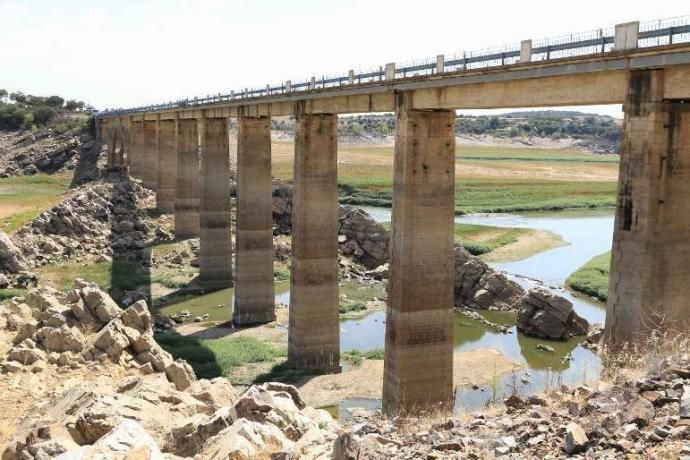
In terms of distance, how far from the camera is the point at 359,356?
32.3m

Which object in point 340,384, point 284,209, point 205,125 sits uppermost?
point 205,125

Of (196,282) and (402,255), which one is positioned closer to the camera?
(402,255)

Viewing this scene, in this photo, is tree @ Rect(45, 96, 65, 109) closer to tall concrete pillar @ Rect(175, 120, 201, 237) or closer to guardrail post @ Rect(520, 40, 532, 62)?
tall concrete pillar @ Rect(175, 120, 201, 237)

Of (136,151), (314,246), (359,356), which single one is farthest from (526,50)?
(136,151)

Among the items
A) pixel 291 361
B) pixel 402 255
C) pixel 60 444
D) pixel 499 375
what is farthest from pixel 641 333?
pixel 291 361

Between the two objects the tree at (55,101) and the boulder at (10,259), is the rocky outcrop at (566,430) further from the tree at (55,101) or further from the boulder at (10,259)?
the tree at (55,101)

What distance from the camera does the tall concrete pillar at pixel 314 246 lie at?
3023cm

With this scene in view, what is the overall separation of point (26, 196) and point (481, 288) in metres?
55.4

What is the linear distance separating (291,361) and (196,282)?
54.9 feet

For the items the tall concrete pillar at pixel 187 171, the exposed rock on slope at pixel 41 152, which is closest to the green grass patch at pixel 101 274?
the tall concrete pillar at pixel 187 171

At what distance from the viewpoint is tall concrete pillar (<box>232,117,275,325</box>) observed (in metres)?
37.5

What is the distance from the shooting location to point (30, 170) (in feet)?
321

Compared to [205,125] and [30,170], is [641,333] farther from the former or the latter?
[30,170]

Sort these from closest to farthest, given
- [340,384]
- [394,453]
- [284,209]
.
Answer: [394,453]
[340,384]
[284,209]
